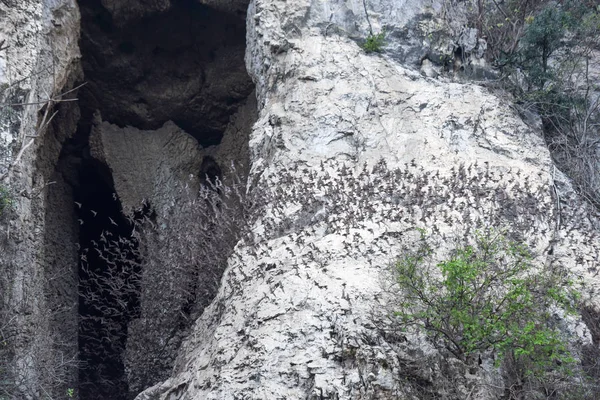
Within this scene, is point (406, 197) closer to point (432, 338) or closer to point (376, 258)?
point (376, 258)

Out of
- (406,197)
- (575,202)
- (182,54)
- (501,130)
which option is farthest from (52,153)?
(575,202)

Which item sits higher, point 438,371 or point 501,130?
point 501,130

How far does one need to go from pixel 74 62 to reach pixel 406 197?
4482 mm

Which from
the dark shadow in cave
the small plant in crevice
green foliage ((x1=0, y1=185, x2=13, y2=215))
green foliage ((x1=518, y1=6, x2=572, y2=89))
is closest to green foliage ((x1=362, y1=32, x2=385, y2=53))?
green foliage ((x1=518, y1=6, x2=572, y2=89))

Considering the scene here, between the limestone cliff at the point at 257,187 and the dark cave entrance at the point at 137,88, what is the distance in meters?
0.03

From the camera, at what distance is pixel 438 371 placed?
5250 millimetres

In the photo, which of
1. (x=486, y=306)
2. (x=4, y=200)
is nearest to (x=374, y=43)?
(x=486, y=306)

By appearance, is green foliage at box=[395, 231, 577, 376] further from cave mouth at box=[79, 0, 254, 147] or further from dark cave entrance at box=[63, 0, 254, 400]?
cave mouth at box=[79, 0, 254, 147]

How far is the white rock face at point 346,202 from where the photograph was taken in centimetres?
520

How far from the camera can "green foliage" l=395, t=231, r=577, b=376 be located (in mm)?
5023

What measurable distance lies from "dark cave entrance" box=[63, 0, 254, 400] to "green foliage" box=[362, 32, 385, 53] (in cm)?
238

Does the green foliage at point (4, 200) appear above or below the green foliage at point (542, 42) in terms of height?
below

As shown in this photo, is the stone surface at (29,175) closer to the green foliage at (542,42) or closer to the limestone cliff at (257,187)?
the limestone cliff at (257,187)

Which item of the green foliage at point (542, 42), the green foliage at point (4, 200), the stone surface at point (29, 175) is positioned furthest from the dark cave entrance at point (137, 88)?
the green foliage at point (542, 42)
